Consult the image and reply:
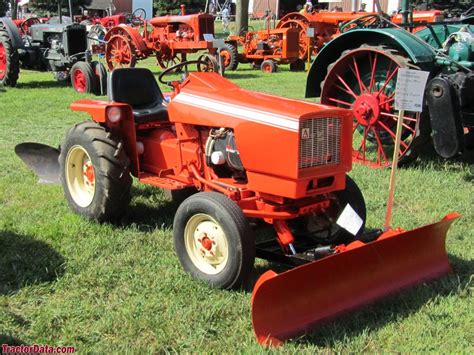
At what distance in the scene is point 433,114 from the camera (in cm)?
511

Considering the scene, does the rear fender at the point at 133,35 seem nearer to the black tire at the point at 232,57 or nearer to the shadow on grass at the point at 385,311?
the black tire at the point at 232,57

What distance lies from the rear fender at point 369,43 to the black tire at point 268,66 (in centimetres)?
967

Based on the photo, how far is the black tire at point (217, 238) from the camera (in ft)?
10.6

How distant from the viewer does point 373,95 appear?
5.99m

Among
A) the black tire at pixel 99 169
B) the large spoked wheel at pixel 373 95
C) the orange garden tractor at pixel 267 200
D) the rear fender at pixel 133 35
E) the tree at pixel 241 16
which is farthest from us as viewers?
the tree at pixel 241 16

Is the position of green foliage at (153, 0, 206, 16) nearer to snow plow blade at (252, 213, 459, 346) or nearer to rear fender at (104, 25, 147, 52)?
rear fender at (104, 25, 147, 52)

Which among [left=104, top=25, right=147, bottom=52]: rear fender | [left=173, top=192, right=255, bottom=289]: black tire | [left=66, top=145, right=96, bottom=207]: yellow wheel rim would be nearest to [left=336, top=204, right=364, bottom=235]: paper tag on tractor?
[left=173, top=192, right=255, bottom=289]: black tire

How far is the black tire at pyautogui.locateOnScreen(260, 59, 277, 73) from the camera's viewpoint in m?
16.5

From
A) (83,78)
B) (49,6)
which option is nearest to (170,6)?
(49,6)

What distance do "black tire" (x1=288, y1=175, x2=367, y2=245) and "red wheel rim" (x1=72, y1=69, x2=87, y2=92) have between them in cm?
886

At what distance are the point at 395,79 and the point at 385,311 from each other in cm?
341

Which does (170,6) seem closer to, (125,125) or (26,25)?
(26,25)

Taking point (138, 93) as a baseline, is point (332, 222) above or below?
below

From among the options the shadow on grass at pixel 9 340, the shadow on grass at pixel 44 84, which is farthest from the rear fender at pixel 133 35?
the shadow on grass at pixel 9 340
